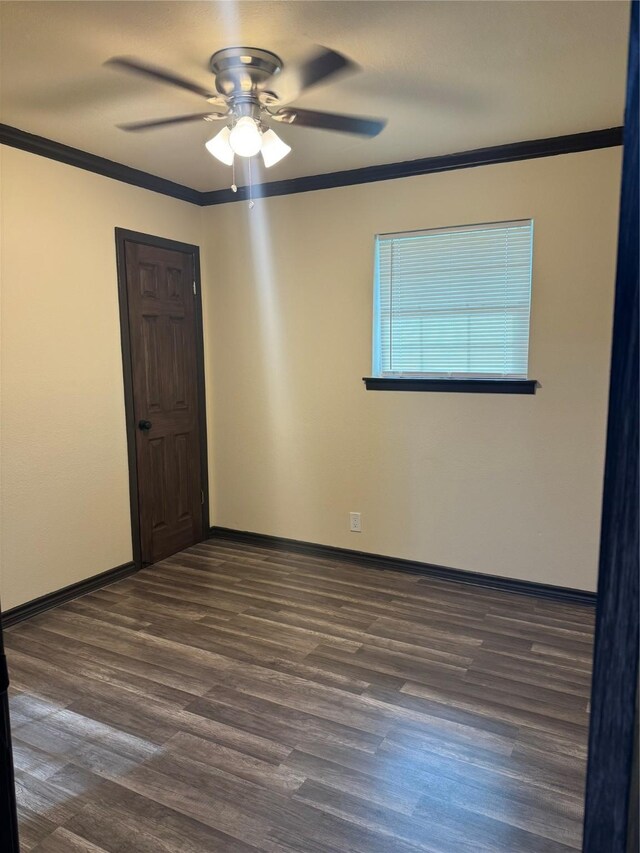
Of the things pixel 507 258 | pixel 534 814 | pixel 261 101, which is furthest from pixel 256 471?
pixel 534 814

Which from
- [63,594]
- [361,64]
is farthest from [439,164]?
[63,594]

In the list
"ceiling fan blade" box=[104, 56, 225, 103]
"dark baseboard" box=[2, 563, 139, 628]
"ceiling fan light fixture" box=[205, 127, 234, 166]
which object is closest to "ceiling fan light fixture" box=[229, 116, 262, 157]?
"ceiling fan light fixture" box=[205, 127, 234, 166]

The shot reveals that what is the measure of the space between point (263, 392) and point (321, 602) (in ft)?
5.30

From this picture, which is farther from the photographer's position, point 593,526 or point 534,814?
point 593,526

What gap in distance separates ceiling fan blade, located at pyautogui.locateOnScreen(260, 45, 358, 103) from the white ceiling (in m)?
0.06

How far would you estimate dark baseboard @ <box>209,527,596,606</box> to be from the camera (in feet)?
11.0

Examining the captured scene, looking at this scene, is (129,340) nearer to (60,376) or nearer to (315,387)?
(60,376)

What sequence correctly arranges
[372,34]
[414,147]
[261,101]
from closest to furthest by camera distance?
[372,34]
[261,101]
[414,147]

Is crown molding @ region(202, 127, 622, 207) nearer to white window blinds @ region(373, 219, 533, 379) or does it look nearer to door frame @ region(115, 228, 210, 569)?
white window blinds @ region(373, 219, 533, 379)

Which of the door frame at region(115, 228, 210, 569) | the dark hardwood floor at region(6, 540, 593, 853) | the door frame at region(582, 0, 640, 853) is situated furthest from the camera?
the door frame at region(115, 228, 210, 569)

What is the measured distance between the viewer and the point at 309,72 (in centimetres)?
228

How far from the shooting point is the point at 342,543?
404cm

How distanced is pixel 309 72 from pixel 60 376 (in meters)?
2.11

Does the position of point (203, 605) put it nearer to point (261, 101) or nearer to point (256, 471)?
point (256, 471)
